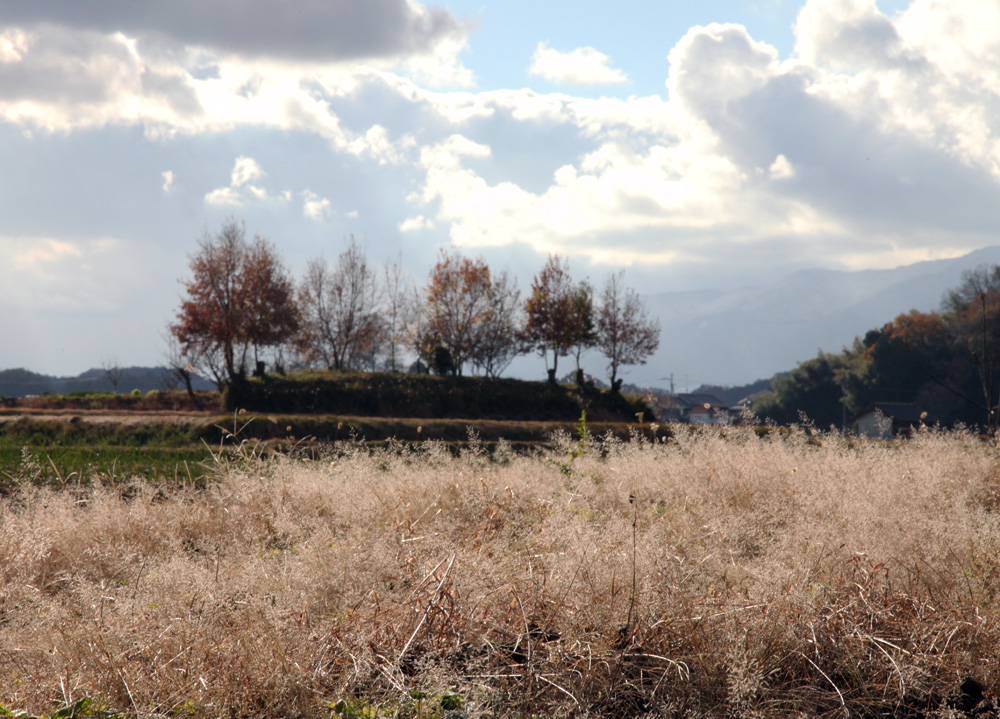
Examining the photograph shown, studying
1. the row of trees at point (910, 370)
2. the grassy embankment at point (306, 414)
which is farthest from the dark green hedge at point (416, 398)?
the row of trees at point (910, 370)

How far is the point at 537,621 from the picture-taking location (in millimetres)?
3260

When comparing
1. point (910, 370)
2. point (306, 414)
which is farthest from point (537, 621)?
point (910, 370)

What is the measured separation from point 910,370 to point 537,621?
5510cm

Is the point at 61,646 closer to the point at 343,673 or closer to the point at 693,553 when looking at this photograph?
the point at 343,673

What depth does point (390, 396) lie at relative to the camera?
23.0 metres

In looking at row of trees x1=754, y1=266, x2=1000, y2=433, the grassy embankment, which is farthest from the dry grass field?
row of trees x1=754, y1=266, x2=1000, y2=433

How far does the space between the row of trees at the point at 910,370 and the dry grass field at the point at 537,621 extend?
3720 centimetres

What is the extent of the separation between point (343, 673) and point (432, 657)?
16.6 inches

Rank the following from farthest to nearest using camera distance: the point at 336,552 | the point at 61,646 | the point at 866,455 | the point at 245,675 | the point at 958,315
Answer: the point at 958,315 → the point at 866,455 → the point at 336,552 → the point at 61,646 → the point at 245,675

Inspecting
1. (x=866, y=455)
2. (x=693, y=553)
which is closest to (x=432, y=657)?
(x=693, y=553)

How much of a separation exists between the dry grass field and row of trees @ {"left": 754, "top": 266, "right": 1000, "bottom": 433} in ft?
122

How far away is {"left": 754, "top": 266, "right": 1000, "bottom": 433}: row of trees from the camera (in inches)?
1698

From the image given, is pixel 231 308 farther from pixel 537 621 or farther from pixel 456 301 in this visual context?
pixel 537 621

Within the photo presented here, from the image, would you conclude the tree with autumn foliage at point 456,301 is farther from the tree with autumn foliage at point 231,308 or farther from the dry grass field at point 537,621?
the dry grass field at point 537,621
